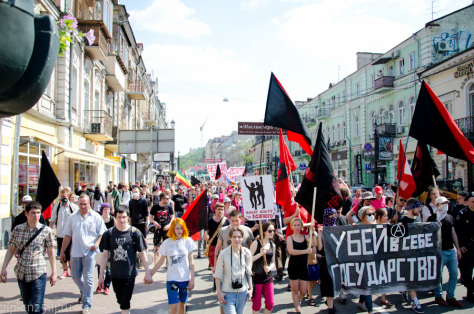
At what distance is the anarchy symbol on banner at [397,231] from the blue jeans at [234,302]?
2.80 meters

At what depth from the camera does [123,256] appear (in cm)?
537

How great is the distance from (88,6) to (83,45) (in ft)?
9.67

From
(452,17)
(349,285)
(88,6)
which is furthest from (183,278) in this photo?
(452,17)

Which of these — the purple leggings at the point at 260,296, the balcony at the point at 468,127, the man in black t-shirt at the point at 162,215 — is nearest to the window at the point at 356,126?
the balcony at the point at 468,127

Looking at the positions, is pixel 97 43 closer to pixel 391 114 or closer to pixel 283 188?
pixel 283 188

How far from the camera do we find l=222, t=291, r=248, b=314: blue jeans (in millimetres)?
4875

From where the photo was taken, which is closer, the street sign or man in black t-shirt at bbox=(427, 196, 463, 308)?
man in black t-shirt at bbox=(427, 196, 463, 308)

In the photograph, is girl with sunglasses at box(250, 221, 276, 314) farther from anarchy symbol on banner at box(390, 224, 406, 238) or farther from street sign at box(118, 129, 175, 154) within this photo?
street sign at box(118, 129, 175, 154)

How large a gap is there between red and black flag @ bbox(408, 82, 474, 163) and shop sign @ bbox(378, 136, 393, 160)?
915 inches

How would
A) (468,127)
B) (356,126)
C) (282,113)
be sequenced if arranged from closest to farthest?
(282,113) → (468,127) → (356,126)

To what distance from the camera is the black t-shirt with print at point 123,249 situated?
534 cm

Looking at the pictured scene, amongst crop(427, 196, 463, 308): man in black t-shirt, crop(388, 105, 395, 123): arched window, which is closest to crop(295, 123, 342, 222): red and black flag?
crop(427, 196, 463, 308): man in black t-shirt

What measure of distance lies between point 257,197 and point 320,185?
42.0 inches

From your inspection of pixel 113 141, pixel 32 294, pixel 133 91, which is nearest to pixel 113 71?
pixel 113 141
